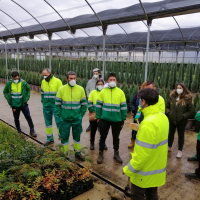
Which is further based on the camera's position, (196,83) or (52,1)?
(196,83)

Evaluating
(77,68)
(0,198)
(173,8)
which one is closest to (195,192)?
(0,198)

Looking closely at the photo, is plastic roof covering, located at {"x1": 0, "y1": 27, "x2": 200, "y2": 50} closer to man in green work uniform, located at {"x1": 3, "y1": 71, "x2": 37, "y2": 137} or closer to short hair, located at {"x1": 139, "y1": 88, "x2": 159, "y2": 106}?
man in green work uniform, located at {"x1": 3, "y1": 71, "x2": 37, "y2": 137}

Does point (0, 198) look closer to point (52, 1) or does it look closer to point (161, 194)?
point (161, 194)

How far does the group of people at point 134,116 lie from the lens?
5.85 feet

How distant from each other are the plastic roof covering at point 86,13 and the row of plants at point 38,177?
13.7ft

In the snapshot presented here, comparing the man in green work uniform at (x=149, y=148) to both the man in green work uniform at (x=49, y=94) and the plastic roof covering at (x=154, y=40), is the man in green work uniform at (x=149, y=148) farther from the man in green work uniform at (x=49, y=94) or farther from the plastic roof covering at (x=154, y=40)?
the plastic roof covering at (x=154, y=40)

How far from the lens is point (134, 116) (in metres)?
3.94

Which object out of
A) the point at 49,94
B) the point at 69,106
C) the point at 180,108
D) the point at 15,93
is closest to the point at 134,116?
the point at 180,108

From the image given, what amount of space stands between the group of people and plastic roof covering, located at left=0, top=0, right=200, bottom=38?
2.20 metres

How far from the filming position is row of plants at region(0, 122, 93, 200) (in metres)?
2.29

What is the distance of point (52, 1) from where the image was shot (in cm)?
793

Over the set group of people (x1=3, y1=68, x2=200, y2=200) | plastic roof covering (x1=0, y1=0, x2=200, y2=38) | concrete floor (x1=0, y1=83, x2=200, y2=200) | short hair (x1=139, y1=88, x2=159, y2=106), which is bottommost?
concrete floor (x1=0, y1=83, x2=200, y2=200)

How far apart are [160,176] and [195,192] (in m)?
1.28

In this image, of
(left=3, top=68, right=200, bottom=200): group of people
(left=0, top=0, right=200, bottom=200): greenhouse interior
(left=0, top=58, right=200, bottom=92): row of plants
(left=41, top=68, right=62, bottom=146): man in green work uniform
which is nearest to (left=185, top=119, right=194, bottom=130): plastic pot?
(left=0, top=0, right=200, bottom=200): greenhouse interior
